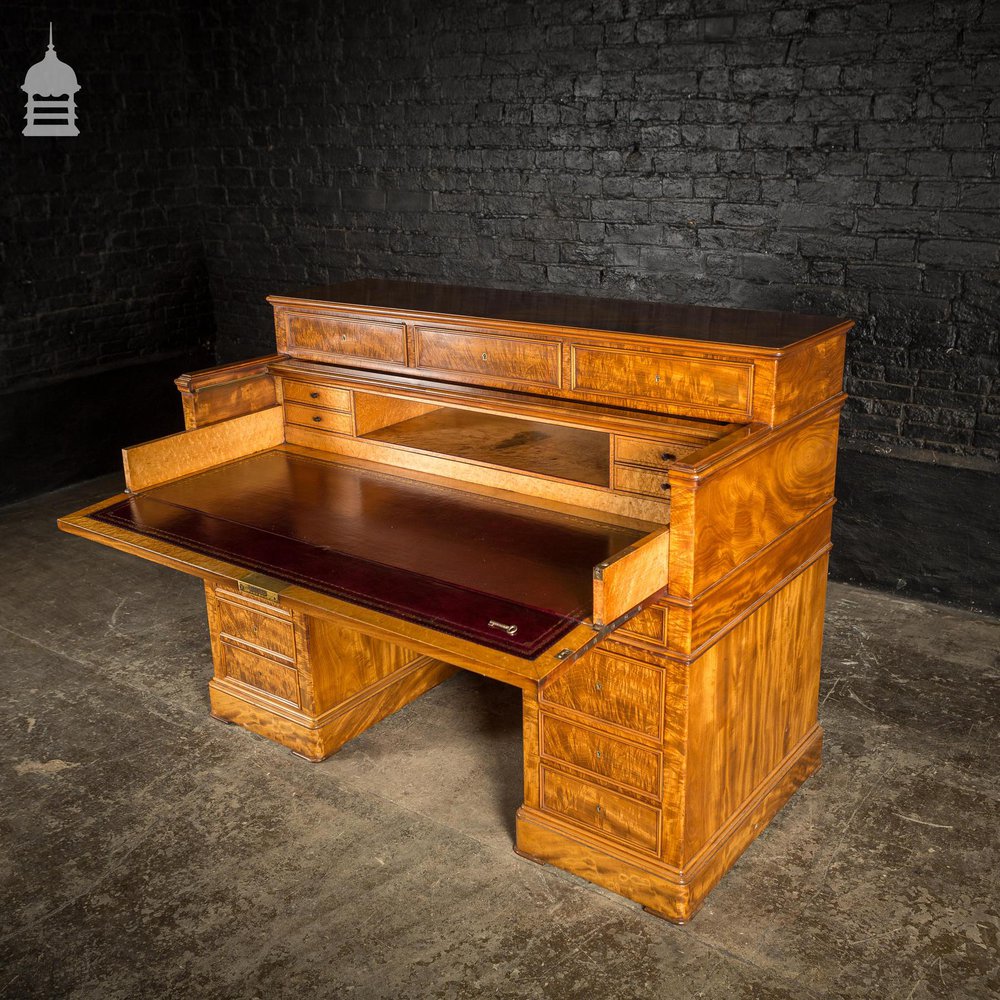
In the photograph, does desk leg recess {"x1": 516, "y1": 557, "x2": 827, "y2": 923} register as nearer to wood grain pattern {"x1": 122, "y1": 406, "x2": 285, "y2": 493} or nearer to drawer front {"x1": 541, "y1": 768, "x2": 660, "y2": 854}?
drawer front {"x1": 541, "y1": 768, "x2": 660, "y2": 854}

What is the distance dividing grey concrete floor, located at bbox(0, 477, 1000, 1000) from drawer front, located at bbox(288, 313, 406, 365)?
1.26m

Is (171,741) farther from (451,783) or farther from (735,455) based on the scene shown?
(735,455)

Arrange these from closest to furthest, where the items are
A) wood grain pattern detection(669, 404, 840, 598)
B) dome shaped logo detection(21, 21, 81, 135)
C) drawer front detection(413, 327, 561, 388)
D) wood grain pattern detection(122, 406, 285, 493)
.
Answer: wood grain pattern detection(669, 404, 840, 598) < drawer front detection(413, 327, 561, 388) < wood grain pattern detection(122, 406, 285, 493) < dome shaped logo detection(21, 21, 81, 135)

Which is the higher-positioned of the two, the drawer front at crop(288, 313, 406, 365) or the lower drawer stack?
the drawer front at crop(288, 313, 406, 365)

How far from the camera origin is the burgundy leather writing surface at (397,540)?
7.92ft

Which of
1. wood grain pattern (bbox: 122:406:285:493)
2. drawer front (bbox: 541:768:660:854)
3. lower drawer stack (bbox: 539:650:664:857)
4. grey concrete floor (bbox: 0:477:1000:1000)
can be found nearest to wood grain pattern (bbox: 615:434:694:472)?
lower drawer stack (bbox: 539:650:664:857)

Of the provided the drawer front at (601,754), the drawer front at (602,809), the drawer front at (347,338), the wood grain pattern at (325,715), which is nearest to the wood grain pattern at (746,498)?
the drawer front at (601,754)

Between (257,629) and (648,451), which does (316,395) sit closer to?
(257,629)

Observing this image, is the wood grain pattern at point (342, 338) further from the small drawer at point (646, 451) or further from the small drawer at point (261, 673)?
the small drawer at point (261, 673)

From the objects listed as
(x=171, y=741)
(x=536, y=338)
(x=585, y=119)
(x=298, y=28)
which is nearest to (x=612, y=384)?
(x=536, y=338)

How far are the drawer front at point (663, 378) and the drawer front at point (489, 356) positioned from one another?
0.32 ft

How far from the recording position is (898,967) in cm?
259

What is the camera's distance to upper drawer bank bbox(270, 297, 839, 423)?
262cm

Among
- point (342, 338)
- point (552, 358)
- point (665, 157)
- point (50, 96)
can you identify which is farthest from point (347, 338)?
point (50, 96)
